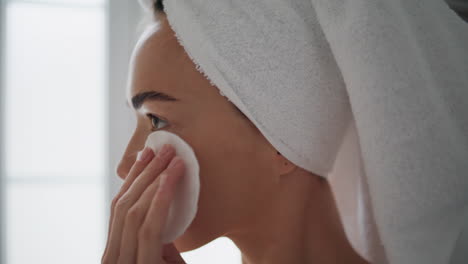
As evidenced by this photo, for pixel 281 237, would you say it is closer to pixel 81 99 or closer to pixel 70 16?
pixel 81 99

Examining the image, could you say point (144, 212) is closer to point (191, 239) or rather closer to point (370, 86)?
point (191, 239)

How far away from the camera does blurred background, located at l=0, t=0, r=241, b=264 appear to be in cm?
143

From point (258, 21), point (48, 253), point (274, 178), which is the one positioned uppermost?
point (258, 21)

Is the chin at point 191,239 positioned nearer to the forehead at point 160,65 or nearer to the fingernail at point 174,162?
the fingernail at point 174,162

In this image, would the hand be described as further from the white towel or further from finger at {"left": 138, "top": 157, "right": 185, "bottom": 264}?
the white towel

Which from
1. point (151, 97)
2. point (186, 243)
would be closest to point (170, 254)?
point (186, 243)

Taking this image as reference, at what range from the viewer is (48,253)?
143 cm

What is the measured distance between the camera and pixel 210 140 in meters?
0.60

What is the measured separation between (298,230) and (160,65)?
36 cm

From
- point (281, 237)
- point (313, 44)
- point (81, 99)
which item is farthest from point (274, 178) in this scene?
point (81, 99)

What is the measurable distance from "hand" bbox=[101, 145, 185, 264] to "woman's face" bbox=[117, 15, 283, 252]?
5cm

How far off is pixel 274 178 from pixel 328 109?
0.14m

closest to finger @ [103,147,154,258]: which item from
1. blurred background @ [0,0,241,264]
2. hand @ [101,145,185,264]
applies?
hand @ [101,145,185,264]

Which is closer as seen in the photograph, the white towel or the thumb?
the white towel
